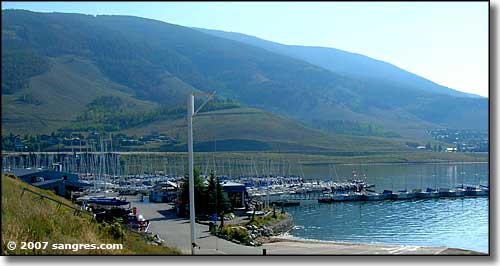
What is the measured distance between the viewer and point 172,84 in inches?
2776

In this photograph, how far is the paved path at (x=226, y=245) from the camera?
5953 millimetres

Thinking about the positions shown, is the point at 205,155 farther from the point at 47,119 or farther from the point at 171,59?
the point at 171,59

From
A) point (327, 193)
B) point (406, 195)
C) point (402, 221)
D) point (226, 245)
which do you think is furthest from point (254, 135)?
point (226, 245)

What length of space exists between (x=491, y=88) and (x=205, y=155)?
1018 inches

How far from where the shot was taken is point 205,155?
101 feet

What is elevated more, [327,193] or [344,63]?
[344,63]

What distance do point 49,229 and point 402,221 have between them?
47.4 feet

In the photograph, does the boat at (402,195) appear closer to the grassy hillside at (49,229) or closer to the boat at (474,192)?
the boat at (474,192)

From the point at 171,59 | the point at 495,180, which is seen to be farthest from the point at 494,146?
the point at 171,59

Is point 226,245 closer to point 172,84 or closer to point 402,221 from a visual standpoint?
point 402,221

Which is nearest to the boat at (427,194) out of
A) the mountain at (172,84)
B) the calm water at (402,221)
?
the calm water at (402,221)

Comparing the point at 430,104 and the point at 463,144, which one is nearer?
the point at 463,144

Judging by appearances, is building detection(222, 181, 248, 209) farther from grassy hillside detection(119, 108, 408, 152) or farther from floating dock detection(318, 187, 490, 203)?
grassy hillside detection(119, 108, 408, 152)

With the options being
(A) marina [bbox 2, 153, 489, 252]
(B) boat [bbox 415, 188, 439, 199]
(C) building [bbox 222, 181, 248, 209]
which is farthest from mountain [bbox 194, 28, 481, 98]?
(C) building [bbox 222, 181, 248, 209]
